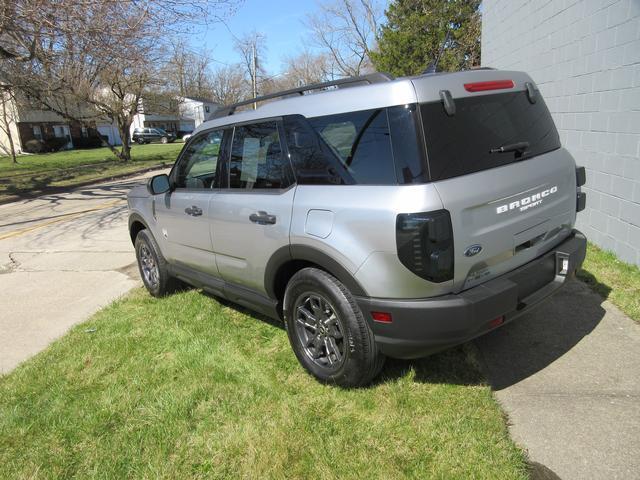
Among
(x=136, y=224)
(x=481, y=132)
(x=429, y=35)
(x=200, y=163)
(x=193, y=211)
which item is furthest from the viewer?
(x=429, y=35)

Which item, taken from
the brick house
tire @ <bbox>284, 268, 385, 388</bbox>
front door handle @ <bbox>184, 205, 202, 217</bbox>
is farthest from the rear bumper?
the brick house

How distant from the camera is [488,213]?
8.80ft

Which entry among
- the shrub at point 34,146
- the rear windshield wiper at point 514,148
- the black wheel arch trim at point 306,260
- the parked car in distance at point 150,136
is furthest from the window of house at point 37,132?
the rear windshield wiper at point 514,148

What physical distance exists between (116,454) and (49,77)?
1286cm

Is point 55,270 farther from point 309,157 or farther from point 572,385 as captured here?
point 572,385

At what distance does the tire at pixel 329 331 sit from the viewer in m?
2.88

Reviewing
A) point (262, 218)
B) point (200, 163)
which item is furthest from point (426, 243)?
point (200, 163)

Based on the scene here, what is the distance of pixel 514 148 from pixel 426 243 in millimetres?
972

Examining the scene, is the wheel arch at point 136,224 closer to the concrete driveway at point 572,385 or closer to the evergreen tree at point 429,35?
the concrete driveway at point 572,385

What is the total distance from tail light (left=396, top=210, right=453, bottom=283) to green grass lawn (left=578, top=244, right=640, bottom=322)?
240cm

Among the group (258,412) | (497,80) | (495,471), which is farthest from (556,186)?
(258,412)

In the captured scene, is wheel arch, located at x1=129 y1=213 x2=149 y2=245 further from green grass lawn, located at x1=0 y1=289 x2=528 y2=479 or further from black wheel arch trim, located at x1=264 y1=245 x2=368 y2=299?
black wheel arch trim, located at x1=264 y1=245 x2=368 y2=299

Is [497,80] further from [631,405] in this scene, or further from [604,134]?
[604,134]

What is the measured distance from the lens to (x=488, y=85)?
2943 mm
